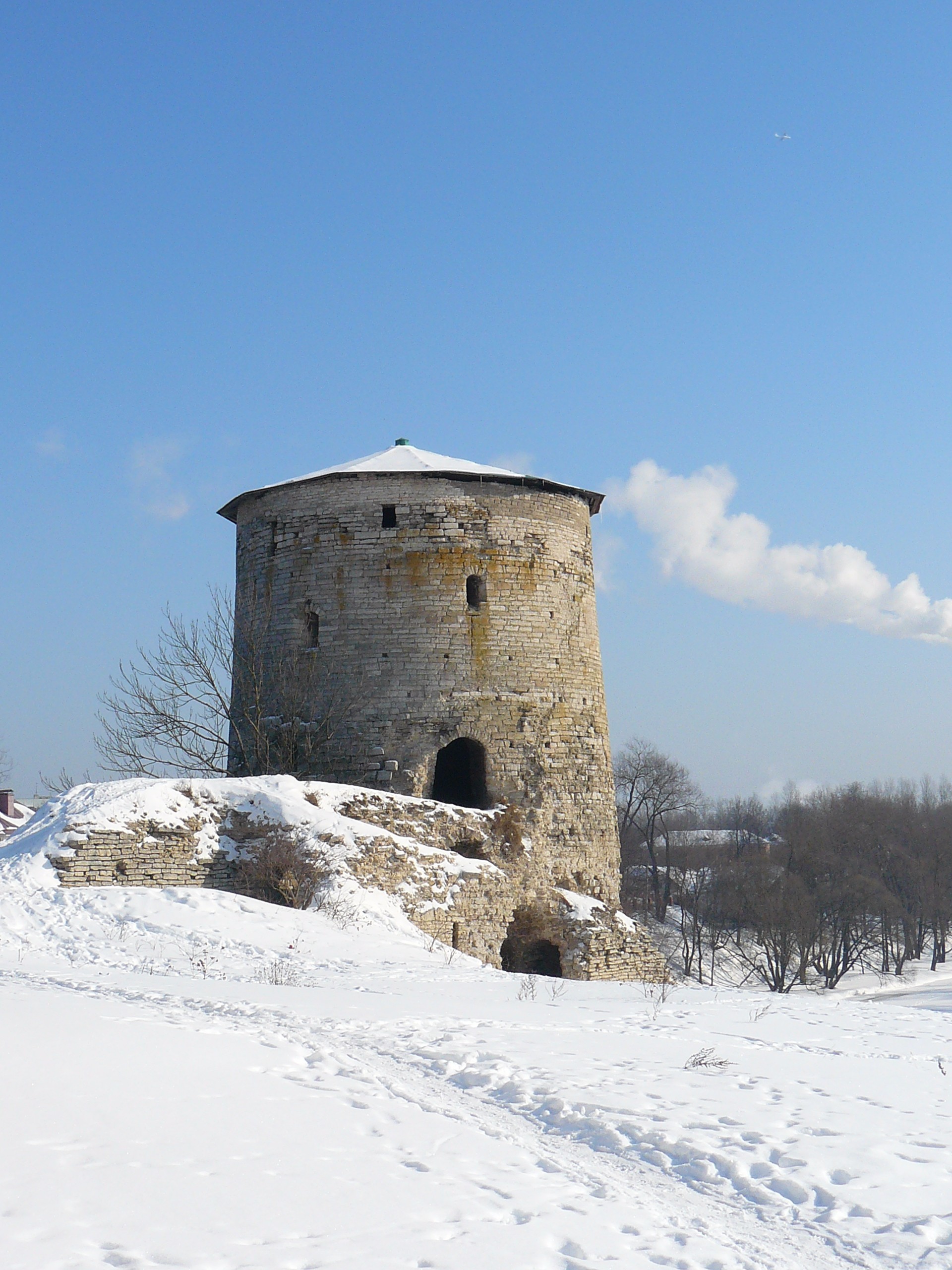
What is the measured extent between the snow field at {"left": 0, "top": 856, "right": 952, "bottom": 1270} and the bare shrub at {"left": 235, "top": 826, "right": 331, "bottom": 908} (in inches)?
169

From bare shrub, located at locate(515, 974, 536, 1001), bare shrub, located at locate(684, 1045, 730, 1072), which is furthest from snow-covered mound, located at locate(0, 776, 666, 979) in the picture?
bare shrub, located at locate(684, 1045, 730, 1072)

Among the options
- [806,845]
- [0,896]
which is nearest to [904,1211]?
[0,896]

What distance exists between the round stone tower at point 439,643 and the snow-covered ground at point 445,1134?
8132mm

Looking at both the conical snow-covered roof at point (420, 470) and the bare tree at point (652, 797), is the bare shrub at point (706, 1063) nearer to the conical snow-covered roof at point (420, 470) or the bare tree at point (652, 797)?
the conical snow-covered roof at point (420, 470)

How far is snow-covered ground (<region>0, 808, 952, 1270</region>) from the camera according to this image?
3305 millimetres

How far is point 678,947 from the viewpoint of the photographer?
3816 centimetres

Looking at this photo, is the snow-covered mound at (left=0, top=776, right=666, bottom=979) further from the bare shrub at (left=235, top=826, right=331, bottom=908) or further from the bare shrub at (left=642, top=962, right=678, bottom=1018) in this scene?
the bare shrub at (left=642, top=962, right=678, bottom=1018)

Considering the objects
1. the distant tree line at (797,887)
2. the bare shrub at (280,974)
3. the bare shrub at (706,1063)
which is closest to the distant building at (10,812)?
the distant tree line at (797,887)

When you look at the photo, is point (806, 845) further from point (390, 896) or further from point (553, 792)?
point (390, 896)

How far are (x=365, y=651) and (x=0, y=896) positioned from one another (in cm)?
655

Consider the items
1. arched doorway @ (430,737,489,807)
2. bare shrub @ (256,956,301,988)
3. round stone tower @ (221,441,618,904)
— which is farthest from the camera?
arched doorway @ (430,737,489,807)

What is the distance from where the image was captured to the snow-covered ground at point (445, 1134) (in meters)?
3.30

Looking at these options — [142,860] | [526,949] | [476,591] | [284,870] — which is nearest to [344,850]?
[284,870]

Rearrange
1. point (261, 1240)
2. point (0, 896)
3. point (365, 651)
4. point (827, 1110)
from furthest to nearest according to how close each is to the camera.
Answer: point (365, 651) < point (0, 896) < point (827, 1110) < point (261, 1240)
